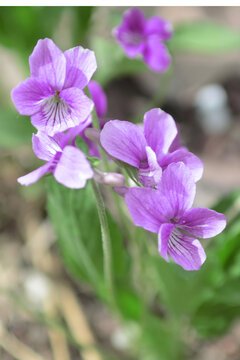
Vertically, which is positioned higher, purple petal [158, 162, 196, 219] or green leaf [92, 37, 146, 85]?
purple petal [158, 162, 196, 219]

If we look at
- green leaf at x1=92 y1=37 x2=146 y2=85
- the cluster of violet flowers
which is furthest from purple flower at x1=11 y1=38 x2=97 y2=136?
green leaf at x1=92 y1=37 x2=146 y2=85

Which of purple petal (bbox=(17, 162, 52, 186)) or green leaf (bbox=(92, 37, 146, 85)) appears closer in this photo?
purple petal (bbox=(17, 162, 52, 186))

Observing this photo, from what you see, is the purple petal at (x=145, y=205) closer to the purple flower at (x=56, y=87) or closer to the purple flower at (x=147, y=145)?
the purple flower at (x=147, y=145)

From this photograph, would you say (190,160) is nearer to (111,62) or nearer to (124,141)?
(124,141)

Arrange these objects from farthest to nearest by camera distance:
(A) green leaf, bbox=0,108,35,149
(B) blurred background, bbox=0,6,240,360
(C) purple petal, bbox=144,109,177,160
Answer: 1. (A) green leaf, bbox=0,108,35,149
2. (B) blurred background, bbox=0,6,240,360
3. (C) purple petal, bbox=144,109,177,160

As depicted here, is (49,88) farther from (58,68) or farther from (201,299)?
(201,299)

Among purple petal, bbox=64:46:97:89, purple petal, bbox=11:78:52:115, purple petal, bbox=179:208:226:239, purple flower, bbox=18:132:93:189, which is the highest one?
purple petal, bbox=64:46:97:89

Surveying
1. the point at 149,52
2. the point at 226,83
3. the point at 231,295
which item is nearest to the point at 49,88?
the point at 149,52

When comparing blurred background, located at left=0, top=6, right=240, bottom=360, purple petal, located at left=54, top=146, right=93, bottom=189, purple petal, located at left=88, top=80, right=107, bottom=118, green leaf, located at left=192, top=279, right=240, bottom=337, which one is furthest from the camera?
blurred background, located at left=0, top=6, right=240, bottom=360

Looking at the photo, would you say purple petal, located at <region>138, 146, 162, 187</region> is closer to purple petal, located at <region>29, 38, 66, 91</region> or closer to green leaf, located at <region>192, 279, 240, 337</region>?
purple petal, located at <region>29, 38, 66, 91</region>
